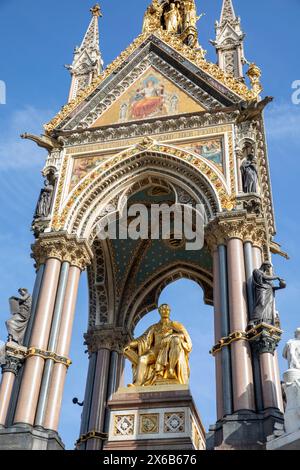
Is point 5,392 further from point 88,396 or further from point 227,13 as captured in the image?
point 227,13

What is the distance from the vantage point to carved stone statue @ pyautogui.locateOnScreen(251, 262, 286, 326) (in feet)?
43.9

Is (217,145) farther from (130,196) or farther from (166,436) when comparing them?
(166,436)

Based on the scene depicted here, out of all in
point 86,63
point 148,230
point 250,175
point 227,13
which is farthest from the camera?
point 86,63

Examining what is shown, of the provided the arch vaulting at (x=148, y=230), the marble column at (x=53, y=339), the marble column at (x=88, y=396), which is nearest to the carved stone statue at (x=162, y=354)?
the arch vaulting at (x=148, y=230)

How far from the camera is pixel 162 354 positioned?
15.4 metres

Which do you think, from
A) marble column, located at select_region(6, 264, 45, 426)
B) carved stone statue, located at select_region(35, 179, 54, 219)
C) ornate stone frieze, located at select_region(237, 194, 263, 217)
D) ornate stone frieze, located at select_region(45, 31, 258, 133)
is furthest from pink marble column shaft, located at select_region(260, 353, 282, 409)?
ornate stone frieze, located at select_region(45, 31, 258, 133)

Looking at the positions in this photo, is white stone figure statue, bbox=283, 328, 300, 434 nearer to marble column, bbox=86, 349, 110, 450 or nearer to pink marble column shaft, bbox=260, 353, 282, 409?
pink marble column shaft, bbox=260, 353, 282, 409

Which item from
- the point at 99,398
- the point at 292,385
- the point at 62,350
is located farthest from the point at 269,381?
the point at 99,398

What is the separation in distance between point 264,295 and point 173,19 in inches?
571

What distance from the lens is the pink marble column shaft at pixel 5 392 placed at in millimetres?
13484

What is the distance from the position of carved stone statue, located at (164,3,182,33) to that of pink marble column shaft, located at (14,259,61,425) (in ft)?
40.0

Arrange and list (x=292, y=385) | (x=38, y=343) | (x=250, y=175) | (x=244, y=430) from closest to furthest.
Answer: (x=292, y=385)
(x=244, y=430)
(x=38, y=343)
(x=250, y=175)

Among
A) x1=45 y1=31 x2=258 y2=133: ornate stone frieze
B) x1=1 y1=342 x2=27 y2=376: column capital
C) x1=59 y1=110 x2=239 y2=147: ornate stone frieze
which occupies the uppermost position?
x1=45 y1=31 x2=258 y2=133: ornate stone frieze

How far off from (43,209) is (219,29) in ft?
29.1
